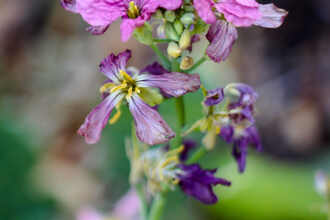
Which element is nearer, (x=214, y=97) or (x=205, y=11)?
(x=205, y=11)

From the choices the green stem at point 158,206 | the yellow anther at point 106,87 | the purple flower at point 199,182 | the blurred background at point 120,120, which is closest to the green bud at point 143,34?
the yellow anther at point 106,87

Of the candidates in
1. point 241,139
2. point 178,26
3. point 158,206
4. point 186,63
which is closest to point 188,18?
point 178,26

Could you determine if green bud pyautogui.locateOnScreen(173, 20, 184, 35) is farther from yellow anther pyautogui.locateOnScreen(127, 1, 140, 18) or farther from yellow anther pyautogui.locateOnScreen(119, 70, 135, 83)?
yellow anther pyautogui.locateOnScreen(119, 70, 135, 83)

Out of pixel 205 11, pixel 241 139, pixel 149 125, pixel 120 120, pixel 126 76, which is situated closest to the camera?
pixel 205 11

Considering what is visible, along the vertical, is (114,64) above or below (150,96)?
above

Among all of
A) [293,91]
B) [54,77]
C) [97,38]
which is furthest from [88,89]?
[293,91]

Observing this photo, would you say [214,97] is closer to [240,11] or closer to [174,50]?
[174,50]

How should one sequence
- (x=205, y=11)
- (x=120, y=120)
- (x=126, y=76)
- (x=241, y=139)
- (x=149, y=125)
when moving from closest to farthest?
(x=205, y=11) < (x=149, y=125) < (x=126, y=76) < (x=241, y=139) < (x=120, y=120)
